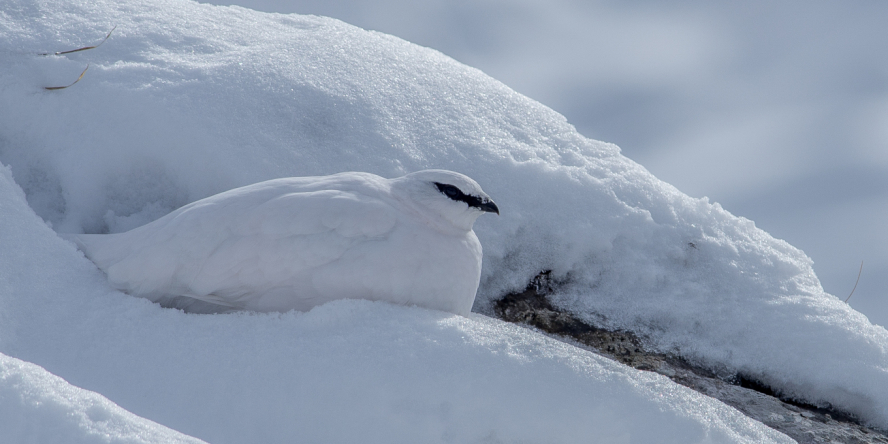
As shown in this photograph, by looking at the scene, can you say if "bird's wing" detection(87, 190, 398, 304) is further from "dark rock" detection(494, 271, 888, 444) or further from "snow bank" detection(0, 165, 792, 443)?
"dark rock" detection(494, 271, 888, 444)

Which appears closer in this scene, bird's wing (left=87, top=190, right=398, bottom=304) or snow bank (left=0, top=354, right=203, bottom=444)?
snow bank (left=0, top=354, right=203, bottom=444)

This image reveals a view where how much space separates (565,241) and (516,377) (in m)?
1.61

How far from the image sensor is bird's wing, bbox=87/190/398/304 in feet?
8.23

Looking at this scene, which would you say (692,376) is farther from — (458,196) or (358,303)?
(358,303)

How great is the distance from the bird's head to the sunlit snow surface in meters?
0.60

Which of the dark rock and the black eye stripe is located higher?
the black eye stripe

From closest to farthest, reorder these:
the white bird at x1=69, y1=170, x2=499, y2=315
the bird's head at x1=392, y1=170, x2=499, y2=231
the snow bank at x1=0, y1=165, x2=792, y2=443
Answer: the snow bank at x1=0, y1=165, x2=792, y2=443, the white bird at x1=69, y1=170, x2=499, y2=315, the bird's head at x1=392, y1=170, x2=499, y2=231

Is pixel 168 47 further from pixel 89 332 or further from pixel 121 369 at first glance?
pixel 121 369

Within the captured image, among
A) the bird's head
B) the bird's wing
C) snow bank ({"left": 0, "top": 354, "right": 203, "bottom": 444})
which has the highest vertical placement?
the bird's head

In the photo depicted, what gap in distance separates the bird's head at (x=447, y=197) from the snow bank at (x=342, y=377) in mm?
636

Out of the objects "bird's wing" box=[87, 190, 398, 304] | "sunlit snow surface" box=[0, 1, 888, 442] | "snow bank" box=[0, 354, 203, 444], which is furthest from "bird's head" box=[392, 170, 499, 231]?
"snow bank" box=[0, 354, 203, 444]

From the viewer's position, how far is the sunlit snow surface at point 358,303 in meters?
1.90

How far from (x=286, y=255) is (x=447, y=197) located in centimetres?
79

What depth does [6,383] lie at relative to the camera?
1.45 metres
